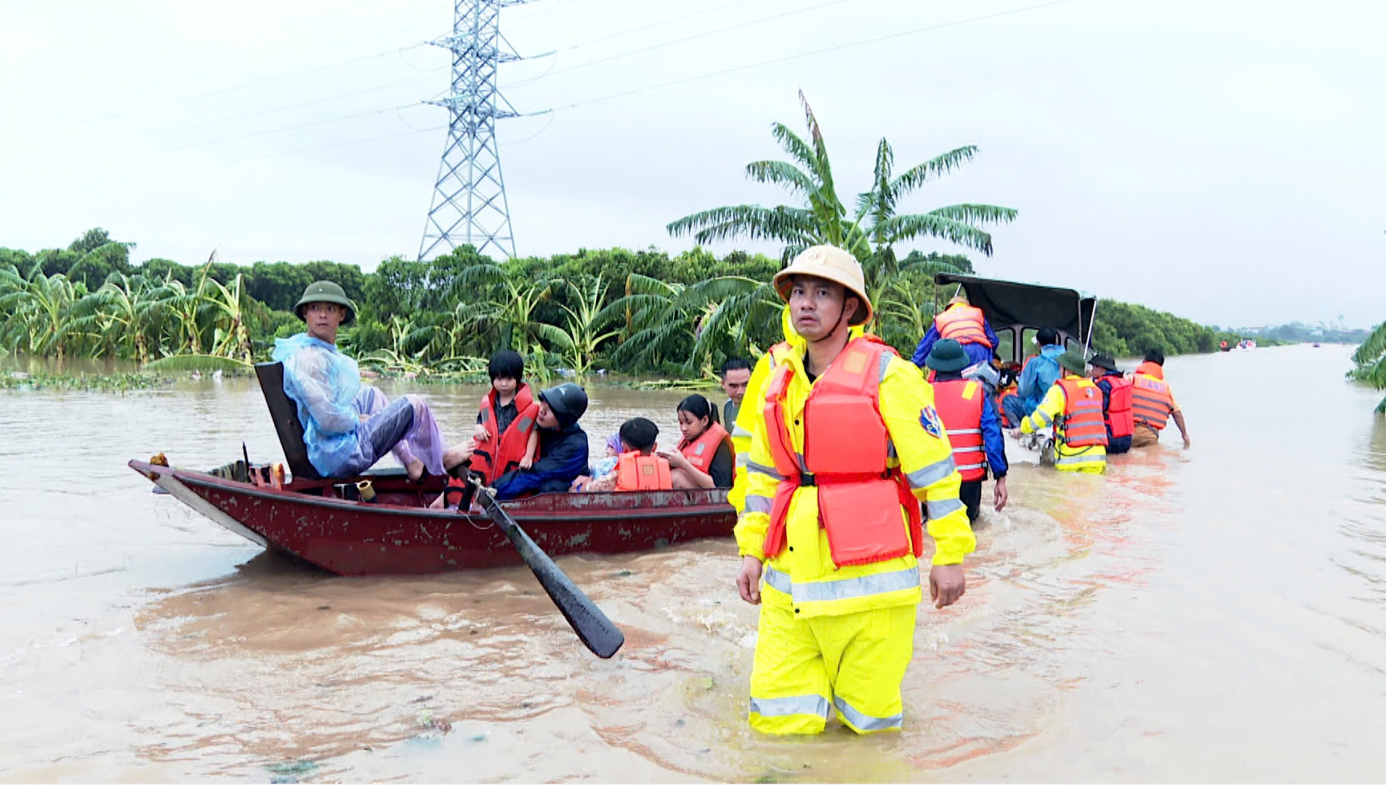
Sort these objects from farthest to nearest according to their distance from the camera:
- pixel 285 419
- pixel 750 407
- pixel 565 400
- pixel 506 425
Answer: pixel 506 425
pixel 565 400
pixel 285 419
pixel 750 407

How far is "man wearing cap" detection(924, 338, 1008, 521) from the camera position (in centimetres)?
768

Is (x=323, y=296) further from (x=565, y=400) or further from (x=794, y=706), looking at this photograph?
(x=794, y=706)

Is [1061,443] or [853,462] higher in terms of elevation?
[853,462]

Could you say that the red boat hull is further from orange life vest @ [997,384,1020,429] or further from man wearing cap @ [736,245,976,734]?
orange life vest @ [997,384,1020,429]

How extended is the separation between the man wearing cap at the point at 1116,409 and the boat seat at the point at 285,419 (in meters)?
10.3

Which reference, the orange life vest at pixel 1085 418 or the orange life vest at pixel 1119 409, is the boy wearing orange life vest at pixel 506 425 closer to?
the orange life vest at pixel 1085 418

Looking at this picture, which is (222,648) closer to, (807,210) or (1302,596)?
(1302,596)

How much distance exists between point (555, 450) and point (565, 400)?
472 mm

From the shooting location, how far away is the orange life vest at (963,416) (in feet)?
25.2

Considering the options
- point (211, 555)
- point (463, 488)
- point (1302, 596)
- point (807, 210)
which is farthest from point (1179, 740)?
point (807, 210)

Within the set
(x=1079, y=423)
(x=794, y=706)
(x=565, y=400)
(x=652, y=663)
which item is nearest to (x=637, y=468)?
(x=565, y=400)

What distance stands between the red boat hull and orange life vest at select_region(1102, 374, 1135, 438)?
309 inches

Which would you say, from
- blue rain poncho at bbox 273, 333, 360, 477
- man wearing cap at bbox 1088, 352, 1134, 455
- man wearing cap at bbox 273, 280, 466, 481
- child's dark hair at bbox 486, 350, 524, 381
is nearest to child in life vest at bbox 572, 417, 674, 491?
child's dark hair at bbox 486, 350, 524, 381

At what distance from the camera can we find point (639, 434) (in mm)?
7836
